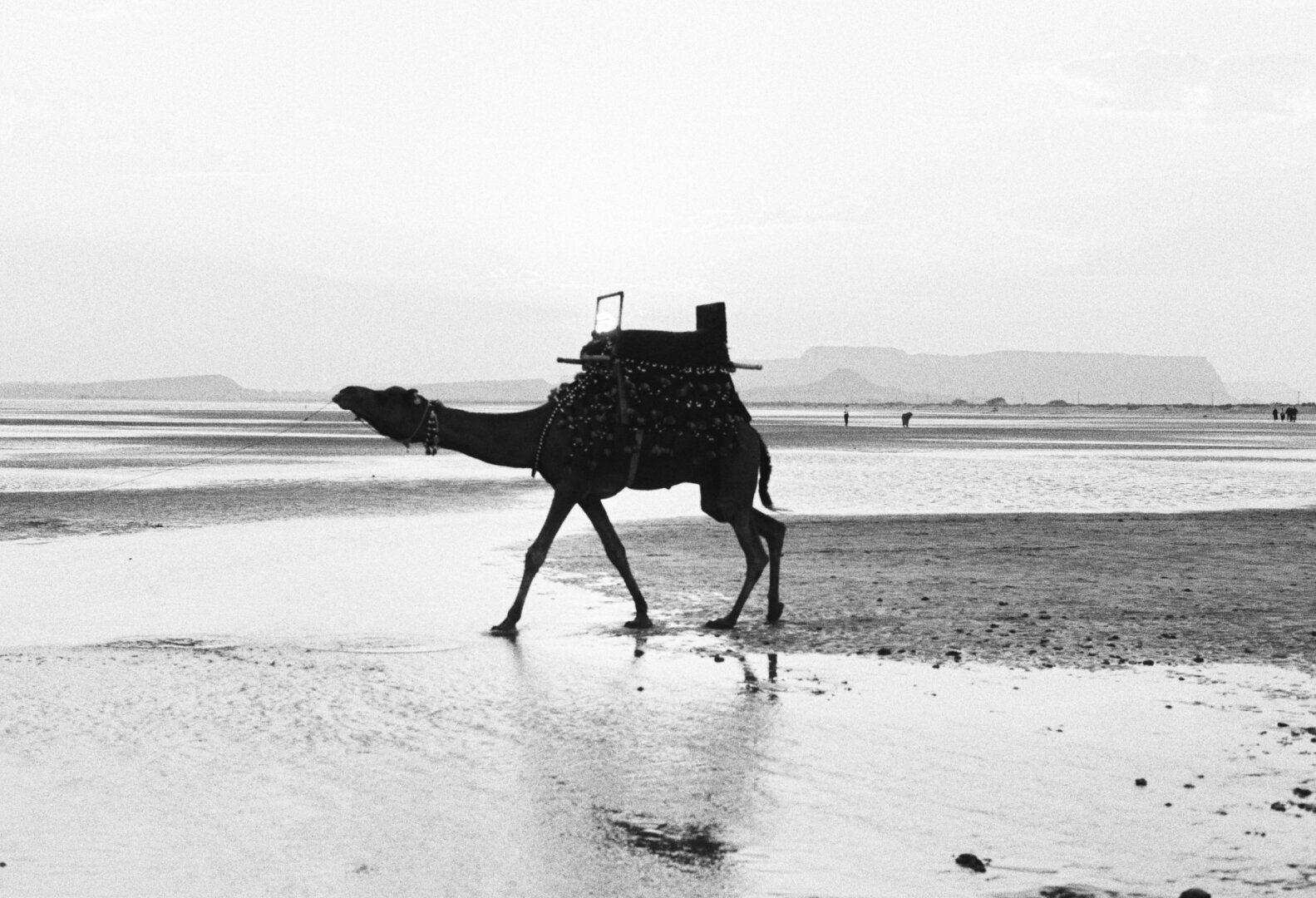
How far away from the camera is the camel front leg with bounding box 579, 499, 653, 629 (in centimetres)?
→ 1177

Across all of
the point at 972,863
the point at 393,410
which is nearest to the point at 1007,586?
the point at 393,410

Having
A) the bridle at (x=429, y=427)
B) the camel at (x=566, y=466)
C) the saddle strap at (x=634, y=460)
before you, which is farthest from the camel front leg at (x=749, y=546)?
the bridle at (x=429, y=427)

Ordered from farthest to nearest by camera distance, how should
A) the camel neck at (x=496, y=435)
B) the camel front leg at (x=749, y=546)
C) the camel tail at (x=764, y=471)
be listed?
the camel tail at (x=764, y=471), the camel front leg at (x=749, y=546), the camel neck at (x=496, y=435)

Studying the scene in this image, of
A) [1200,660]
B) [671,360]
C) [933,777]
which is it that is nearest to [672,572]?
[671,360]

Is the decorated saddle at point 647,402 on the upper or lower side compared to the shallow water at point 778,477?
upper

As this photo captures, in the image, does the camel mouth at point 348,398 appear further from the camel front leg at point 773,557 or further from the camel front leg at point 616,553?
the camel front leg at point 773,557

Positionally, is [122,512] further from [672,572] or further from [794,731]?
[794,731]

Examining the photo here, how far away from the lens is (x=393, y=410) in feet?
38.1

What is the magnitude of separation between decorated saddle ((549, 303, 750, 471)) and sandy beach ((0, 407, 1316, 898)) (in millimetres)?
1602

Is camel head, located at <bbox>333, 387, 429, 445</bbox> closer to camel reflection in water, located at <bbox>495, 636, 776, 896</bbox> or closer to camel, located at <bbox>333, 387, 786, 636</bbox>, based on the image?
camel, located at <bbox>333, 387, 786, 636</bbox>

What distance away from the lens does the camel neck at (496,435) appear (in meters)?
12.0

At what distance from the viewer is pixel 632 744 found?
764cm

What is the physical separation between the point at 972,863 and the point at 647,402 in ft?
22.4

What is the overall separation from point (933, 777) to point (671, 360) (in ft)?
19.7
